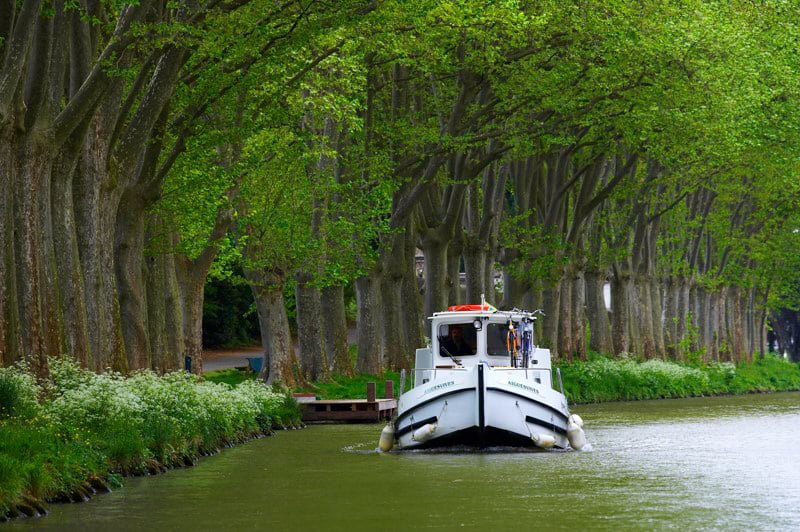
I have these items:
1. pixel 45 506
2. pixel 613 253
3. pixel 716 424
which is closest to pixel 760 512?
pixel 45 506

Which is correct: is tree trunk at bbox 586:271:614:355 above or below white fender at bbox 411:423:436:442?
above

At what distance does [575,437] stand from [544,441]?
3.58 feet

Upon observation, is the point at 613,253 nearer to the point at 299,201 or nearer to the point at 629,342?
the point at 629,342

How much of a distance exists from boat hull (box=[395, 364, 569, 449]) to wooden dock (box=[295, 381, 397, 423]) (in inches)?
380

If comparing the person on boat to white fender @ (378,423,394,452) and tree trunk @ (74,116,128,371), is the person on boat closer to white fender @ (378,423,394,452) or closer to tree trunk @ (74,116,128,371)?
white fender @ (378,423,394,452)

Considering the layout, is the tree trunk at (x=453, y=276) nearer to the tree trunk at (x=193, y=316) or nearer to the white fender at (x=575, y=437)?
the tree trunk at (x=193, y=316)

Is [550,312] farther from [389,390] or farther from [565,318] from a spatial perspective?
[389,390]

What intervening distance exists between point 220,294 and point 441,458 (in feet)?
162

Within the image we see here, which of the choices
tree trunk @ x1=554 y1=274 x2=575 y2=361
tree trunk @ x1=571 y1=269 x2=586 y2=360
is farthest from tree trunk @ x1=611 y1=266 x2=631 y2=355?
tree trunk @ x1=554 y1=274 x2=575 y2=361

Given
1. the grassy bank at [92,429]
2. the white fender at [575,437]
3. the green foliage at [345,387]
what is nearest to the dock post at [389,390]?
the green foliage at [345,387]

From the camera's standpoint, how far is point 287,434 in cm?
3531

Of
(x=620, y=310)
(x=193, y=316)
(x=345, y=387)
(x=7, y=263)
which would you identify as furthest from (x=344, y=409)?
(x=620, y=310)

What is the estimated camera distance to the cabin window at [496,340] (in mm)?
32000

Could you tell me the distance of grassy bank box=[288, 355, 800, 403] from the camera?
43656 mm
